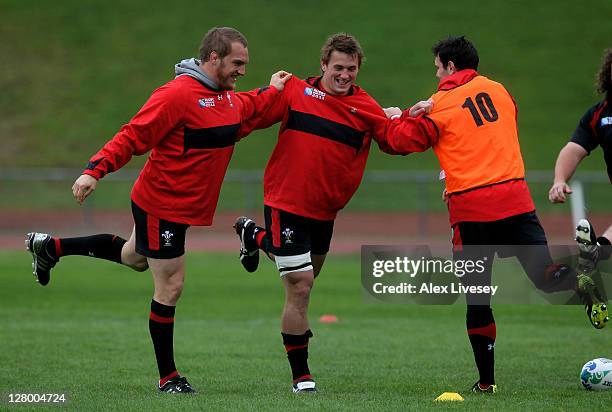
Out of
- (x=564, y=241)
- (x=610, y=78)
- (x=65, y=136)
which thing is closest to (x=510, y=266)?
(x=610, y=78)

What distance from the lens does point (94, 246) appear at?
852 centimetres

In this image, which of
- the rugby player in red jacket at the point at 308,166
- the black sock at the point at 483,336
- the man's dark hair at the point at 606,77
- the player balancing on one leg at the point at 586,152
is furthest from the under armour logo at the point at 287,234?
the man's dark hair at the point at 606,77

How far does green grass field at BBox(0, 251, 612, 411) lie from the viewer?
7234 mm

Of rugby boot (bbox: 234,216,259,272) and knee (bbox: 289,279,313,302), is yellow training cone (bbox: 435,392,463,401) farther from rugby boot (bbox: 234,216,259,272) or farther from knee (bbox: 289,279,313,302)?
rugby boot (bbox: 234,216,259,272)

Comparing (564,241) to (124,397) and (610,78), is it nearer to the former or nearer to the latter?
(610,78)

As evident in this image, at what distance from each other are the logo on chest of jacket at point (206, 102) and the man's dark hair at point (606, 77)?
304 centimetres

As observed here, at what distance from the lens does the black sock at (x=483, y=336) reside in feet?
24.6

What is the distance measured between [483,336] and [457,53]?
206 cm

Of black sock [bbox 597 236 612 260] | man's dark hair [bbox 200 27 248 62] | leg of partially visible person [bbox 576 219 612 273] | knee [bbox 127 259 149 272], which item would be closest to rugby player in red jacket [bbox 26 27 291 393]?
man's dark hair [bbox 200 27 248 62]

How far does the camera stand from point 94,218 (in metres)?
26.0

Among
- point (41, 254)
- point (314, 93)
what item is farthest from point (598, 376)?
point (41, 254)

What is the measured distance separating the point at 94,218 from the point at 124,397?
756 inches

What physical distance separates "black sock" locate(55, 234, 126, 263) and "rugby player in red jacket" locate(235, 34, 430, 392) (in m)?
1.32
